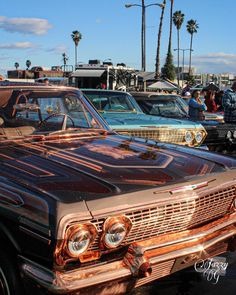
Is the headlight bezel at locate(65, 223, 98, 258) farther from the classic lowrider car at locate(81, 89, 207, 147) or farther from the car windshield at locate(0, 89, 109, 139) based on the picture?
the classic lowrider car at locate(81, 89, 207, 147)

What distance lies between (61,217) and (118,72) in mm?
22711

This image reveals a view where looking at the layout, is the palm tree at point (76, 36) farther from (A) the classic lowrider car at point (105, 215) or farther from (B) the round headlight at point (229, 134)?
(A) the classic lowrider car at point (105, 215)

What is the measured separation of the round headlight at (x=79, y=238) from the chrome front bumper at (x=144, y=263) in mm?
112

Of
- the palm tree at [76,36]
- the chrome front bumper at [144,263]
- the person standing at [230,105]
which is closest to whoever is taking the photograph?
the chrome front bumper at [144,263]

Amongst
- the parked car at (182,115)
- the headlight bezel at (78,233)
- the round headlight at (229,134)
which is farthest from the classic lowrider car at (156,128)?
the headlight bezel at (78,233)

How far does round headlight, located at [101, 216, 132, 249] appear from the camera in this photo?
106 inches

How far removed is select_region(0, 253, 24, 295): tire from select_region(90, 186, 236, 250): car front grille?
0.48 m

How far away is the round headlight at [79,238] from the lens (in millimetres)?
2586

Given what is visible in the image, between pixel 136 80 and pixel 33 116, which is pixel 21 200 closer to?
pixel 33 116

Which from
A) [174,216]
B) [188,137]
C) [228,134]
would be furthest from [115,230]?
[228,134]

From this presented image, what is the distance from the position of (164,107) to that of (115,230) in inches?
294

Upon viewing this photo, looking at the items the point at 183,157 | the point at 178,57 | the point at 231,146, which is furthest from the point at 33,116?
the point at 178,57

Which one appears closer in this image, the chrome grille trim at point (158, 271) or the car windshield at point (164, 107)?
the chrome grille trim at point (158, 271)

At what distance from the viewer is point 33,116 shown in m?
4.32
